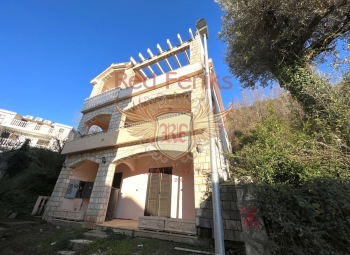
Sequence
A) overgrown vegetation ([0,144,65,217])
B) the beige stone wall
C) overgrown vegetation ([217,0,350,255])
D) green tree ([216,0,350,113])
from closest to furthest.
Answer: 1. overgrown vegetation ([217,0,350,255])
2. green tree ([216,0,350,113])
3. the beige stone wall
4. overgrown vegetation ([0,144,65,217])

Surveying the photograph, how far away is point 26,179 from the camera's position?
9609 mm

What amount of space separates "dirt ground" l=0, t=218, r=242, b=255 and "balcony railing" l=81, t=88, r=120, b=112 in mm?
6720

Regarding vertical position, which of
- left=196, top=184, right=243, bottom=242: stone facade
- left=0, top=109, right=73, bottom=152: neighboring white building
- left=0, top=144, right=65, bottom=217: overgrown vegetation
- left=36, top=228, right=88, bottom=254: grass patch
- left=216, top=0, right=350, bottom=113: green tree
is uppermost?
left=0, top=109, right=73, bottom=152: neighboring white building

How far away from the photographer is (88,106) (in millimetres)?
10211

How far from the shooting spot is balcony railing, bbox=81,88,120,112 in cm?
934

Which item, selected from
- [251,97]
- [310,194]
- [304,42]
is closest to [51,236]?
[310,194]

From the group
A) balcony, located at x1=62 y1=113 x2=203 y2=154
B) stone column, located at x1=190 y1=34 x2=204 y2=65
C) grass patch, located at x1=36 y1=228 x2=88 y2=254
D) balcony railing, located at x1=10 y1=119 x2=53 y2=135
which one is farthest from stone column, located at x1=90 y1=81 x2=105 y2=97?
balcony railing, located at x1=10 y1=119 x2=53 y2=135

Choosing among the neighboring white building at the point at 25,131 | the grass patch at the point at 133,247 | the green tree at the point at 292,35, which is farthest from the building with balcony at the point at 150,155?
the neighboring white building at the point at 25,131

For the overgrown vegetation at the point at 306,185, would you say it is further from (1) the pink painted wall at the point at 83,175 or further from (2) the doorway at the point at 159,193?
(1) the pink painted wall at the point at 83,175

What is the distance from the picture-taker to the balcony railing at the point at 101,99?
9339 millimetres

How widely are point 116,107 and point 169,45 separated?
4912mm

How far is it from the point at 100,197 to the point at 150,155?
2761 mm

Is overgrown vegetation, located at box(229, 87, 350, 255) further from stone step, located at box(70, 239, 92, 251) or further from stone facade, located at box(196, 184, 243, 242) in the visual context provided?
stone step, located at box(70, 239, 92, 251)

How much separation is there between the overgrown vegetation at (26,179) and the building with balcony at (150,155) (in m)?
2.37
